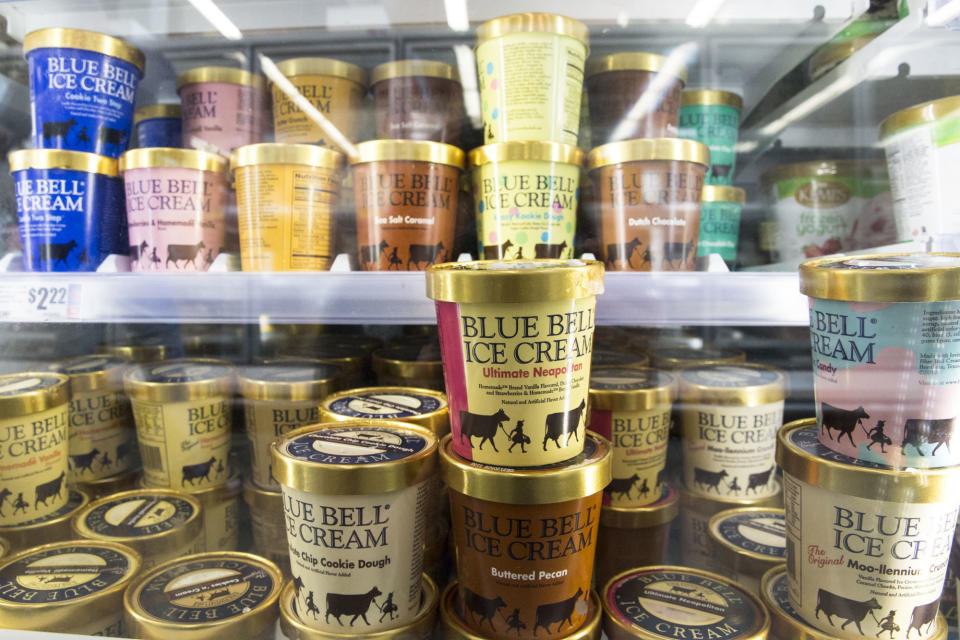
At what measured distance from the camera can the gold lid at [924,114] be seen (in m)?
1.00


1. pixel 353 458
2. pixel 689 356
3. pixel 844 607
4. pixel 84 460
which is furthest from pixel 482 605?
pixel 84 460

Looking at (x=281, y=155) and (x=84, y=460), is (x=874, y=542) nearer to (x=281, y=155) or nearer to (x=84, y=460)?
(x=281, y=155)

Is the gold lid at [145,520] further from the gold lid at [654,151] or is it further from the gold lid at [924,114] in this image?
the gold lid at [924,114]

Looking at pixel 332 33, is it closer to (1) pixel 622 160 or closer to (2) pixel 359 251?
(2) pixel 359 251

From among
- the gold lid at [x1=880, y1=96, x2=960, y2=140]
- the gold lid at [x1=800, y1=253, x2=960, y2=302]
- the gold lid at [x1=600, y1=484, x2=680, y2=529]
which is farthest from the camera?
the gold lid at [x1=600, y1=484, x2=680, y2=529]

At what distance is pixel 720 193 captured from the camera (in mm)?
1300

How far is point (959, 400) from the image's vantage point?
2.59ft

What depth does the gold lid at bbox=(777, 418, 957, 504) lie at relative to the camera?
31.3 inches

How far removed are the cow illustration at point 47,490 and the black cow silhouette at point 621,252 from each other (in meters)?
1.14

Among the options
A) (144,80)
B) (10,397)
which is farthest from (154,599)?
(144,80)

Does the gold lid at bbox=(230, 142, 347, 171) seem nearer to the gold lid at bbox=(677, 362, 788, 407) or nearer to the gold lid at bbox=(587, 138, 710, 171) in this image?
the gold lid at bbox=(587, 138, 710, 171)

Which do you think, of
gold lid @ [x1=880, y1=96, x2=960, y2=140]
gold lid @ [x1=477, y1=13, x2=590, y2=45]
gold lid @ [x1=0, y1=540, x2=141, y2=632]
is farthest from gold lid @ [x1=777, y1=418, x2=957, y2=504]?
gold lid @ [x1=0, y1=540, x2=141, y2=632]

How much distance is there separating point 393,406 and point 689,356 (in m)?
0.66

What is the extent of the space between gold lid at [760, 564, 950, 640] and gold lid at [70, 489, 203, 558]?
1.00 m
